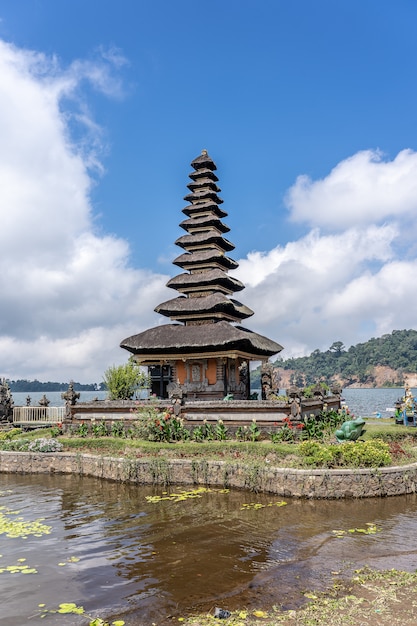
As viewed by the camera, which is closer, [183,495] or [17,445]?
[183,495]

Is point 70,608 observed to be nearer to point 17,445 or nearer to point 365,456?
point 365,456

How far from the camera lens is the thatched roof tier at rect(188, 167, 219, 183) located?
A: 35750mm

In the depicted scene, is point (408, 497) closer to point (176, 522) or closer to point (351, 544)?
point (351, 544)

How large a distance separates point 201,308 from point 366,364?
138467 millimetres

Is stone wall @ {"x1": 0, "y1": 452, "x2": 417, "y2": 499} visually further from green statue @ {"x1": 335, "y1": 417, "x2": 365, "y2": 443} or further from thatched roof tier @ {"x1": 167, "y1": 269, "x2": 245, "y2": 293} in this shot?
thatched roof tier @ {"x1": 167, "y1": 269, "x2": 245, "y2": 293}

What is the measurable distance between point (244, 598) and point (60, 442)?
51.9ft

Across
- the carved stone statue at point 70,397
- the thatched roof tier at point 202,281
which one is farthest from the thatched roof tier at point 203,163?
the carved stone statue at point 70,397

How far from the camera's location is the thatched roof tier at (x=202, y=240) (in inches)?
1305

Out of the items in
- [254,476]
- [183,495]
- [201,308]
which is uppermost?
[201,308]

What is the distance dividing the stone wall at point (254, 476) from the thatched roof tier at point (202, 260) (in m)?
16.0

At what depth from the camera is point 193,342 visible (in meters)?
27.9

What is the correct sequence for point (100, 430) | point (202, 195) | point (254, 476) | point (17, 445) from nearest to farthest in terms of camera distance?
point (254, 476) < point (17, 445) < point (100, 430) < point (202, 195)

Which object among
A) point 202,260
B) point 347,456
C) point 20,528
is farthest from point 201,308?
point 20,528

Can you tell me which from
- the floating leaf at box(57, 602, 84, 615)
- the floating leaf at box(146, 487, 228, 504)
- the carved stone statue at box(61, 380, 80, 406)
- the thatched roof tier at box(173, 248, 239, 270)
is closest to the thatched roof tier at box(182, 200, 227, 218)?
the thatched roof tier at box(173, 248, 239, 270)
